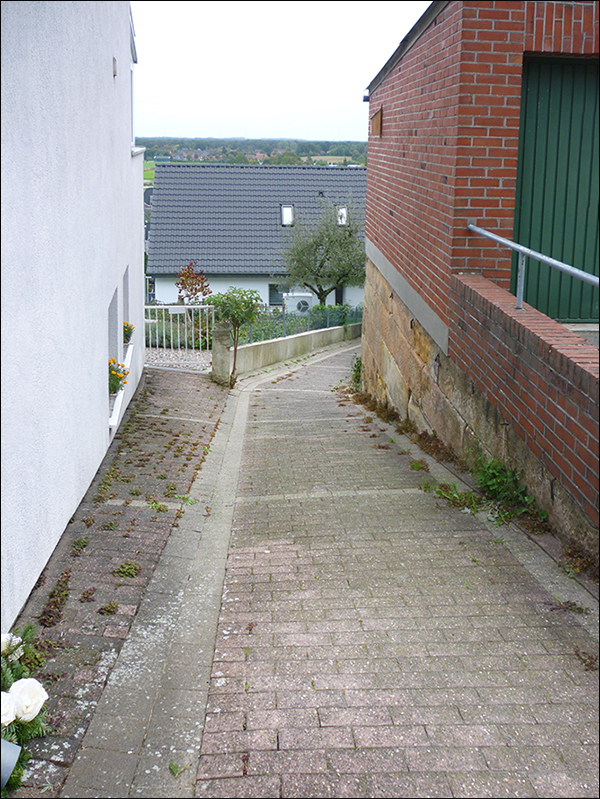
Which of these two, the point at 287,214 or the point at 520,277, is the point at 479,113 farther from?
the point at 287,214

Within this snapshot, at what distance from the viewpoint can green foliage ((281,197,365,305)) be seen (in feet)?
92.3

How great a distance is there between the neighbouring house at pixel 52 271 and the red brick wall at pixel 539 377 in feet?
9.56

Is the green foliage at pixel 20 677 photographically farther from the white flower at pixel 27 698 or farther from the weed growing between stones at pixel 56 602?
Answer: the weed growing between stones at pixel 56 602

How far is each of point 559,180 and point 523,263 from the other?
84.0 inches

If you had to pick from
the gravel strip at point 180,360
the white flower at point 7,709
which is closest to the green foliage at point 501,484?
the white flower at point 7,709

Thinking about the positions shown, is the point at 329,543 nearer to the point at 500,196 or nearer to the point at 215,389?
the point at 500,196

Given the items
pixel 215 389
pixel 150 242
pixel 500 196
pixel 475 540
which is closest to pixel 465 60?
pixel 500 196

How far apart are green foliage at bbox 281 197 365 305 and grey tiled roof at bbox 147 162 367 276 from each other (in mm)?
4074

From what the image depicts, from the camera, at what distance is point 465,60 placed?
5.96 meters

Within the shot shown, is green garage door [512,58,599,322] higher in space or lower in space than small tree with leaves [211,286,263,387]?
higher

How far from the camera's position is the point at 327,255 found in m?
28.4

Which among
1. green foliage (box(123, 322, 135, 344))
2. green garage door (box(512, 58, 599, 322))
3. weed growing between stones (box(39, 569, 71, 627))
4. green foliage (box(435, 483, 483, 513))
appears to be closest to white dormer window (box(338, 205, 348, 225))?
green foliage (box(123, 322, 135, 344))

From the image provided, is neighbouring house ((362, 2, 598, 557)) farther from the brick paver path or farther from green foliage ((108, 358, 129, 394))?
green foliage ((108, 358, 129, 394))

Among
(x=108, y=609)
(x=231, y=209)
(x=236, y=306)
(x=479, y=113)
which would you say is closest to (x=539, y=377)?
(x=479, y=113)
